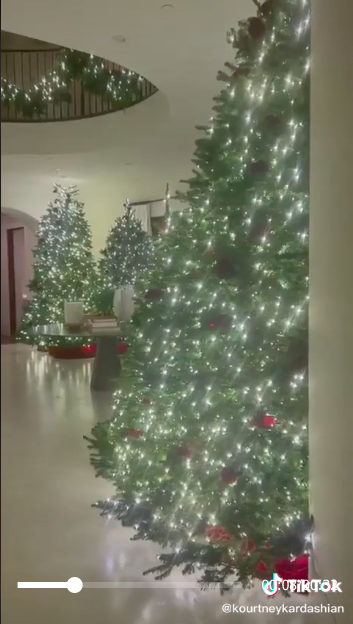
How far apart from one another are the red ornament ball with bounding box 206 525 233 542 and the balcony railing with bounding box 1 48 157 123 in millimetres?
2816

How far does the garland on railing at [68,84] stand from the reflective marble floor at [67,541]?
184 cm

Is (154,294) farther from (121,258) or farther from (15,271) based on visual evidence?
(15,271)

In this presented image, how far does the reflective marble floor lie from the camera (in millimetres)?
1622

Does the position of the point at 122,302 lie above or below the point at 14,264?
below

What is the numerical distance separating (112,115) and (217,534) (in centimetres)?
289

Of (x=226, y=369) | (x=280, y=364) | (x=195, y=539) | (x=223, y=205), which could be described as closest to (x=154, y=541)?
(x=195, y=539)

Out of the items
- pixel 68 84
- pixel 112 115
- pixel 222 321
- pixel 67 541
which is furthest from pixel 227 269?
pixel 68 84

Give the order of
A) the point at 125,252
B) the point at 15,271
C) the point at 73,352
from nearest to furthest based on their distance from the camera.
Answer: the point at 15,271 < the point at 125,252 < the point at 73,352

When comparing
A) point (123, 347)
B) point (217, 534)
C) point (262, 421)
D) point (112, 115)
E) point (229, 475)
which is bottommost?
point (217, 534)

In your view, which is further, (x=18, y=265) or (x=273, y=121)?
(x=18, y=265)

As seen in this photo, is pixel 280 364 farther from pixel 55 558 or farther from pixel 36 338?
pixel 36 338

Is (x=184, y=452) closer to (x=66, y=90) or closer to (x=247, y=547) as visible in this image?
(x=247, y=547)

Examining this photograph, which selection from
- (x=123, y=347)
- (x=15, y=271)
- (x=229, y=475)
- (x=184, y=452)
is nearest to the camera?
(x=229, y=475)

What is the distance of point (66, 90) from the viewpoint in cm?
347
